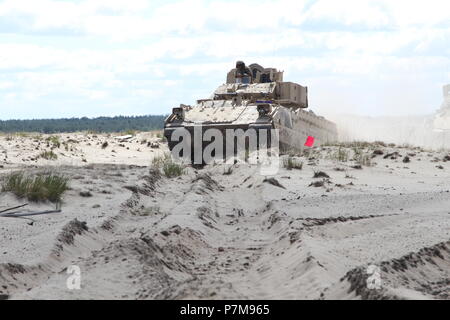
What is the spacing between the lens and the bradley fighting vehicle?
66.1 ft

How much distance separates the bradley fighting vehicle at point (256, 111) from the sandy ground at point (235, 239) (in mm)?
5172

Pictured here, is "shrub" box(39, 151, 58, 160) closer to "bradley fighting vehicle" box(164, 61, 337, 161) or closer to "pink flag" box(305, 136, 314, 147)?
"bradley fighting vehicle" box(164, 61, 337, 161)

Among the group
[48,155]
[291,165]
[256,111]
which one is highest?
[256,111]

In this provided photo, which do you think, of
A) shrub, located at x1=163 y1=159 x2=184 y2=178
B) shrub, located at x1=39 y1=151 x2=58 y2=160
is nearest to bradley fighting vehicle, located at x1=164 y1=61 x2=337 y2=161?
shrub, located at x1=39 y1=151 x2=58 y2=160

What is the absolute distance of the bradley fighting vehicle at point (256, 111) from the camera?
66.1ft

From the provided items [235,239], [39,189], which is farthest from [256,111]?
[235,239]

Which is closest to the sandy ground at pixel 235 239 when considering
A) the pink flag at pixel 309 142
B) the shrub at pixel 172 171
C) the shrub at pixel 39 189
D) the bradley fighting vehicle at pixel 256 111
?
the shrub at pixel 39 189

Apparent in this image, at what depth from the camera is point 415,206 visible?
415 inches

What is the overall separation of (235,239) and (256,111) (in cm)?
1221

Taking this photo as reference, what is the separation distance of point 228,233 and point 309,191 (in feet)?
12.3

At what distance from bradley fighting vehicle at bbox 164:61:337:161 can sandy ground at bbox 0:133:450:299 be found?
517 centimetres

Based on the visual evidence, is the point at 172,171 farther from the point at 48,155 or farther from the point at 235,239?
the point at 48,155

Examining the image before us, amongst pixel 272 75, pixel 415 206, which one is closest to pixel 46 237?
pixel 415 206

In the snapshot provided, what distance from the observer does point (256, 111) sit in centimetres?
2069
